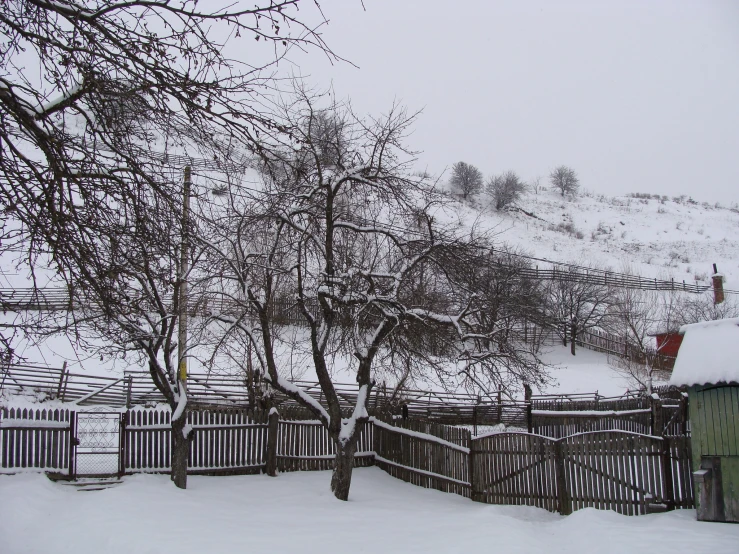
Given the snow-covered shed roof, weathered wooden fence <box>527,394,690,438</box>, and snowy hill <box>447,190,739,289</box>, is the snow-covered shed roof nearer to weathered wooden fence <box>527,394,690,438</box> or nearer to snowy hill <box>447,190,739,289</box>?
weathered wooden fence <box>527,394,690,438</box>

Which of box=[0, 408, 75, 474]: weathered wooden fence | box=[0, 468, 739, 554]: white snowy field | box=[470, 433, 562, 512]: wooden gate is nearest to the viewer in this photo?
box=[0, 468, 739, 554]: white snowy field

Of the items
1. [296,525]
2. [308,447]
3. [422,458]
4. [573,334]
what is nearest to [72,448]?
[308,447]

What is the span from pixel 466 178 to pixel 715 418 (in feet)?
216

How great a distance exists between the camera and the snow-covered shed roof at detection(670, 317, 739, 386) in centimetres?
937

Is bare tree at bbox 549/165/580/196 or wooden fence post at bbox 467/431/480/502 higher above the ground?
bare tree at bbox 549/165/580/196

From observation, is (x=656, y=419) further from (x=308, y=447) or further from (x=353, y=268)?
(x=353, y=268)

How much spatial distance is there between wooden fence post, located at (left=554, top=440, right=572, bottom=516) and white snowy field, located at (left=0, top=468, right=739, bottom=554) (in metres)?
0.25

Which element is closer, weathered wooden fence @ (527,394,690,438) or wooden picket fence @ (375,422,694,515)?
wooden picket fence @ (375,422,694,515)

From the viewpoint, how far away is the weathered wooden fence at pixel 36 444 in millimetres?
12078

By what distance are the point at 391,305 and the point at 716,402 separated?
5359mm

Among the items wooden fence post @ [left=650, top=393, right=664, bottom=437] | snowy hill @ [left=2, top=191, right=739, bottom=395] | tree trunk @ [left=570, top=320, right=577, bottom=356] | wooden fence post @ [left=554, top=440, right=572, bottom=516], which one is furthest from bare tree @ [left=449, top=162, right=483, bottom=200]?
wooden fence post @ [left=554, top=440, right=572, bottom=516]

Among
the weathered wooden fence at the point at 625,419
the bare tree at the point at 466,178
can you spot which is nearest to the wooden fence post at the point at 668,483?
the weathered wooden fence at the point at 625,419

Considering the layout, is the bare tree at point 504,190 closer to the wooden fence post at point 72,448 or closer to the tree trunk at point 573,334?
the tree trunk at point 573,334

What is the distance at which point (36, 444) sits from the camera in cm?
1224
